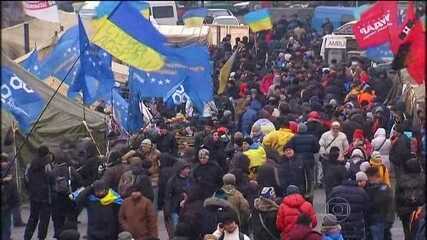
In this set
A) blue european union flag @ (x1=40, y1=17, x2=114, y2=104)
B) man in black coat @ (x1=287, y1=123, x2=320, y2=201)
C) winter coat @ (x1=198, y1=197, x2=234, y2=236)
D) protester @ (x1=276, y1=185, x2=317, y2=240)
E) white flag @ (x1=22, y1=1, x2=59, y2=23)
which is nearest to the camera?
protester @ (x1=276, y1=185, x2=317, y2=240)

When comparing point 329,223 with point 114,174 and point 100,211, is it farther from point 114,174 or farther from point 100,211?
point 114,174

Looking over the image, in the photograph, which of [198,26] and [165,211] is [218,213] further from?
[198,26]

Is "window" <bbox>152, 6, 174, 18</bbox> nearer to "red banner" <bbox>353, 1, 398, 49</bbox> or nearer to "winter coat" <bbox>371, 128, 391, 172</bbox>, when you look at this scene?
"red banner" <bbox>353, 1, 398, 49</bbox>

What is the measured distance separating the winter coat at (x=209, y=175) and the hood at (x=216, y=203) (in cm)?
97

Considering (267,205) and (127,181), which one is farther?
(127,181)

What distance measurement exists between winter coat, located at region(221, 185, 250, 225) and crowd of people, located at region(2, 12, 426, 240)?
0.01m

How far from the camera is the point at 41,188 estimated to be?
15.3 metres

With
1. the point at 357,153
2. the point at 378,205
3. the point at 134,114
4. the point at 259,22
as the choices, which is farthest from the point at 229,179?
the point at 259,22

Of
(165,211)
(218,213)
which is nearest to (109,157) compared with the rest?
(165,211)

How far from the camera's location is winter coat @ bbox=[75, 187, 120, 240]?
13.4 metres

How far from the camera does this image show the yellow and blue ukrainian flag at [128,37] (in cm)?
1547

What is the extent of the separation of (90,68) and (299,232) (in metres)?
6.08

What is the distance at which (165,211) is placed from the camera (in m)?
15.0

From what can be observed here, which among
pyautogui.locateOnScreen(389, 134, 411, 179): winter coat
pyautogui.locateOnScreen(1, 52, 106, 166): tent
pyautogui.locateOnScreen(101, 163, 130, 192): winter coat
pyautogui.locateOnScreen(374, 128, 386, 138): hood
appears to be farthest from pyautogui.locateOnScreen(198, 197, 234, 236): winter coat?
pyautogui.locateOnScreen(1, 52, 106, 166): tent
